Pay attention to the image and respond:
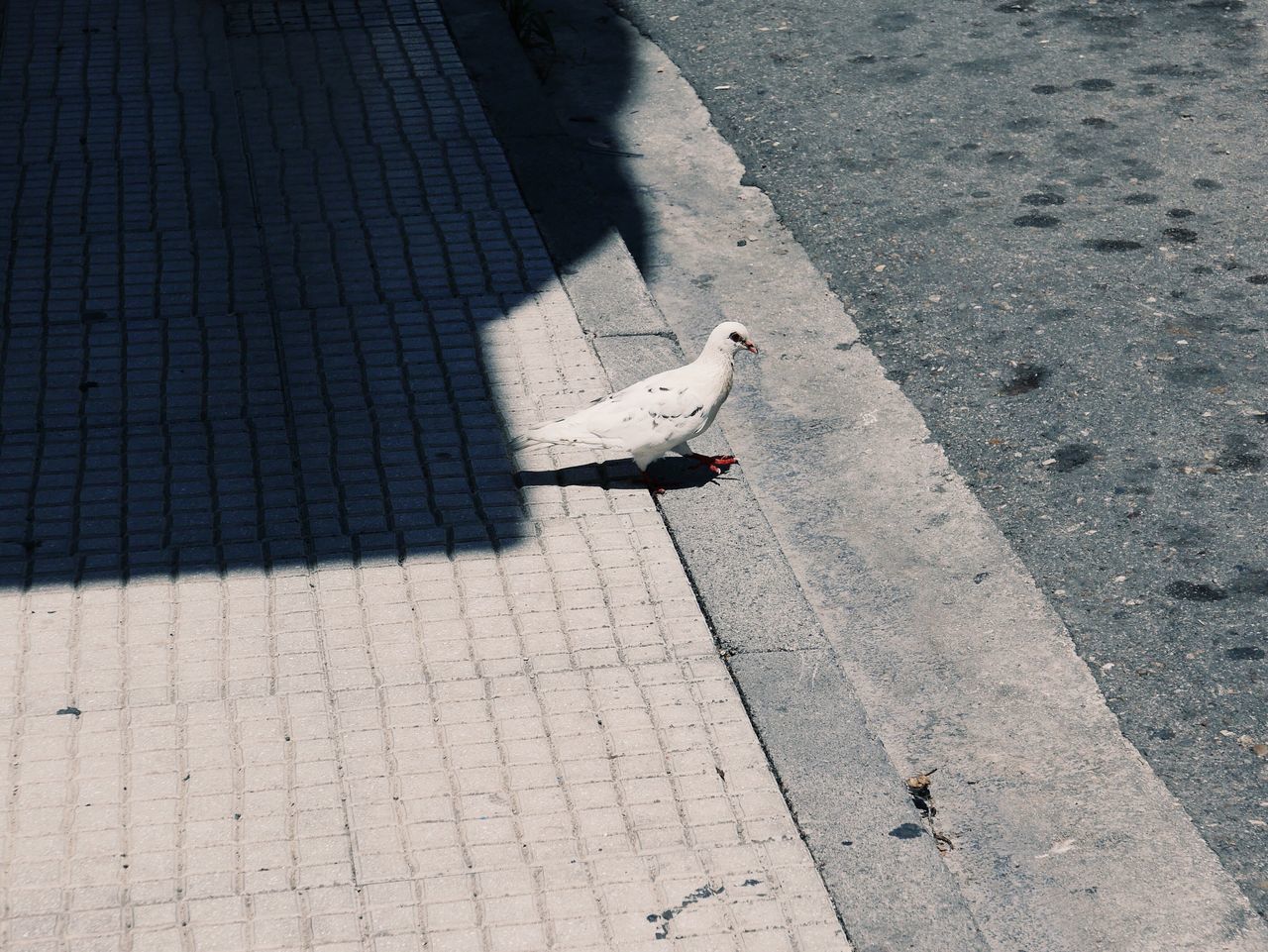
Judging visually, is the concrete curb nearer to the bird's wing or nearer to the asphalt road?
the bird's wing

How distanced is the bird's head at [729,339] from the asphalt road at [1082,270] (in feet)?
2.78

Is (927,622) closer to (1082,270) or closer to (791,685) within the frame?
(791,685)

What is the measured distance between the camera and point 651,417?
4.64 meters

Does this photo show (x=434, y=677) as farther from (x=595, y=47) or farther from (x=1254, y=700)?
(x=595, y=47)

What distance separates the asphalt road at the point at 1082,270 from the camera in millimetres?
4320

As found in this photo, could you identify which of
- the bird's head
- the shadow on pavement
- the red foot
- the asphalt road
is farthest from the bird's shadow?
the asphalt road

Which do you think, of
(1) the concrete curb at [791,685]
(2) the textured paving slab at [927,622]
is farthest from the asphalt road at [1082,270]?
(1) the concrete curb at [791,685]

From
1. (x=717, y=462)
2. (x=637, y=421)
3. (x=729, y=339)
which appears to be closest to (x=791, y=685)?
(x=637, y=421)

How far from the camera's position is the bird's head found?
485 cm

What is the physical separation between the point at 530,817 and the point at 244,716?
807 millimetres

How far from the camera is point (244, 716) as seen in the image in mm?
3867

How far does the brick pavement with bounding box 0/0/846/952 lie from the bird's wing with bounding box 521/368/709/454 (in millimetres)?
219

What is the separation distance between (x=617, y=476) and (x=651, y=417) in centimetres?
33

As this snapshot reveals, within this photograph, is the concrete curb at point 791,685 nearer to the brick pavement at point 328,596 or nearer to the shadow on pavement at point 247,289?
the brick pavement at point 328,596
